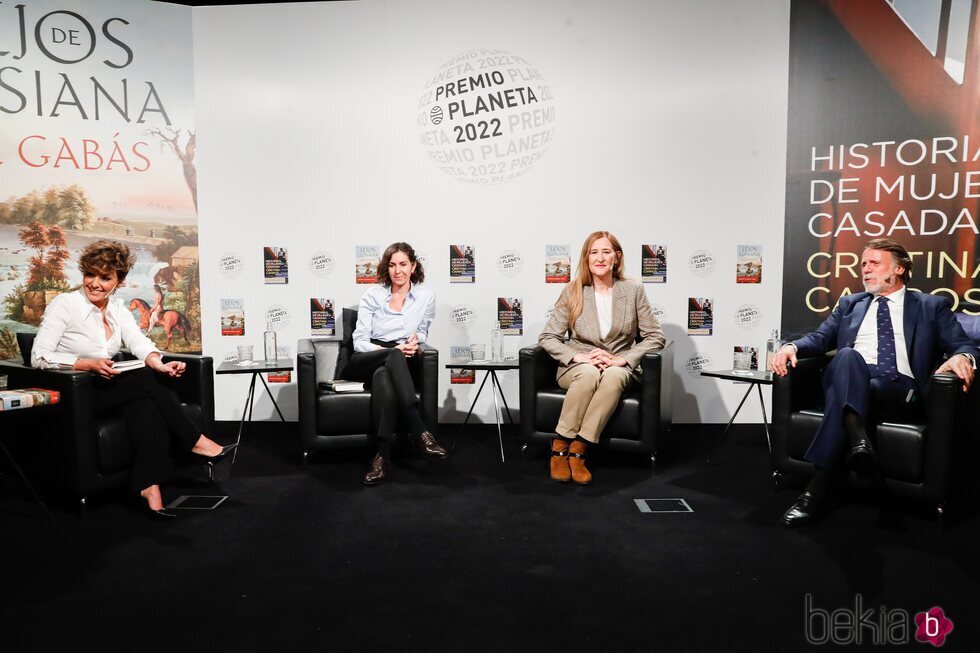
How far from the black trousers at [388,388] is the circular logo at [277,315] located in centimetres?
131

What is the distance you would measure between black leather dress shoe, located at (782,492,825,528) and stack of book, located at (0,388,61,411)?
10.2ft

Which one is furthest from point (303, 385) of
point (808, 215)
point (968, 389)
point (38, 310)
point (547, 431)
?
point (808, 215)

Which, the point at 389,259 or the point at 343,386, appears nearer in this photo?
the point at 343,386

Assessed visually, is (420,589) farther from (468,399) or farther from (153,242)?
(153,242)

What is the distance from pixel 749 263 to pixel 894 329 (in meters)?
1.57

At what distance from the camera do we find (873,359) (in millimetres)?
3098

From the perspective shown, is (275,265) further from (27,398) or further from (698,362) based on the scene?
(698,362)

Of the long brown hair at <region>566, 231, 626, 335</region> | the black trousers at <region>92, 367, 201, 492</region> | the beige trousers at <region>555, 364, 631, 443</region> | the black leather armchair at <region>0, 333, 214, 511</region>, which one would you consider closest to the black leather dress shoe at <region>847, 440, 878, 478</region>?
the beige trousers at <region>555, 364, 631, 443</region>

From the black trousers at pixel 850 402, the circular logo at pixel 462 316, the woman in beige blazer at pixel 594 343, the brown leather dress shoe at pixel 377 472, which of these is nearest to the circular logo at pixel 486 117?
the circular logo at pixel 462 316

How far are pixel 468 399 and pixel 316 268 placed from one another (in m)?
1.43

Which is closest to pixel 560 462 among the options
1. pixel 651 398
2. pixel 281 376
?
pixel 651 398

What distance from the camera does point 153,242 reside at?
4.60 m

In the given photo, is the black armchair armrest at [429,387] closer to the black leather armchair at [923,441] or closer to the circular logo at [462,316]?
the circular logo at [462,316]

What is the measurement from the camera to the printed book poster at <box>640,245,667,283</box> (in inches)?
181
